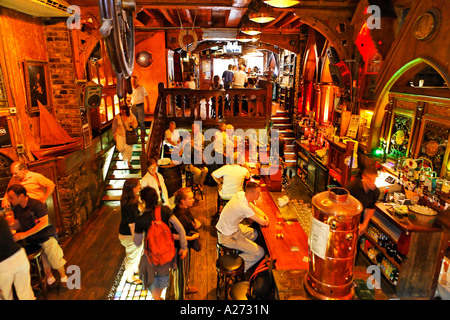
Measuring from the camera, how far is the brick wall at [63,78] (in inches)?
251

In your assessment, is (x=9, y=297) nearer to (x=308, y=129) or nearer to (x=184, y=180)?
(x=184, y=180)

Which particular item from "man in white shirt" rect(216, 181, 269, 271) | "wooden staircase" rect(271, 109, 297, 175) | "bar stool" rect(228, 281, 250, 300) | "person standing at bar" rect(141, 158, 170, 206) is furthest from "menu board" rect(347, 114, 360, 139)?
"bar stool" rect(228, 281, 250, 300)

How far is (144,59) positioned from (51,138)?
21.1 feet

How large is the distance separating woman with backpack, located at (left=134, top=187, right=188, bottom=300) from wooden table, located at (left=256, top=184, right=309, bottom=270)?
1201 millimetres

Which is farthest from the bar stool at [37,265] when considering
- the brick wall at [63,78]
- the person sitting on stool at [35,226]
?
the brick wall at [63,78]

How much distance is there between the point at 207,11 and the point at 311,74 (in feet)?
13.1

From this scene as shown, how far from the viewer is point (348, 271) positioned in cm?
214

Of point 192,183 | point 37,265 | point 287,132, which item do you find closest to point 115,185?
point 192,183

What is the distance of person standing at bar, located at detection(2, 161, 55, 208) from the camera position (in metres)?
4.55

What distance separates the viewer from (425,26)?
4.40 m

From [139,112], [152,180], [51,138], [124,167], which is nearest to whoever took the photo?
[152,180]

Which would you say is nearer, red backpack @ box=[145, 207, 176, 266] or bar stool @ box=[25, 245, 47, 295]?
red backpack @ box=[145, 207, 176, 266]

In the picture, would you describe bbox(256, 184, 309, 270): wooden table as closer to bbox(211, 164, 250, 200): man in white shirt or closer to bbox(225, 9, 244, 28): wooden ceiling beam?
bbox(211, 164, 250, 200): man in white shirt

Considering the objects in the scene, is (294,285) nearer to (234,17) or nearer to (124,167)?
(124,167)
